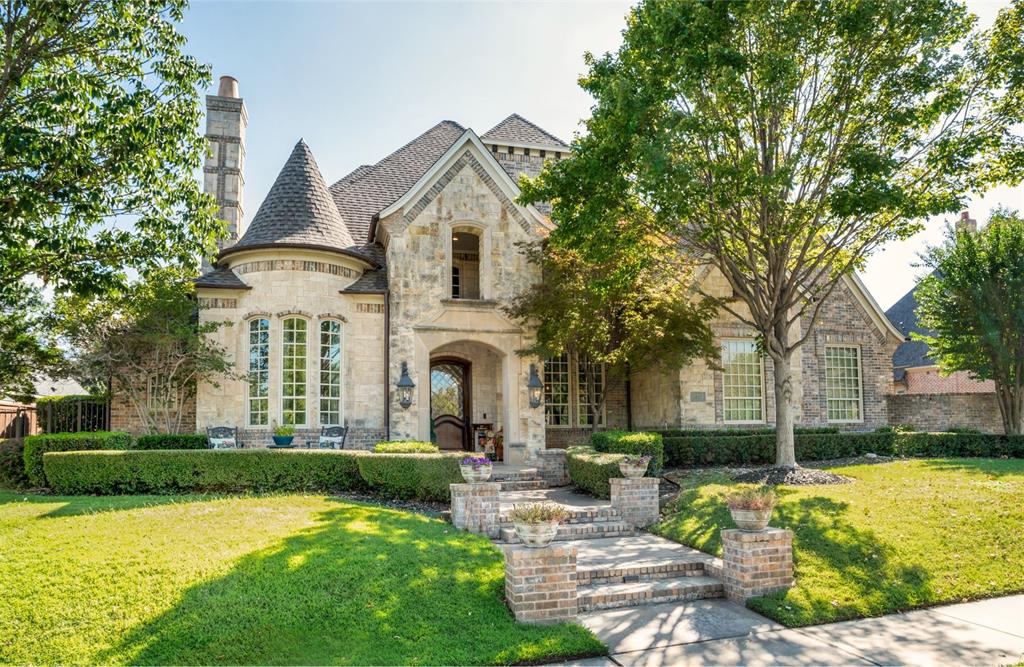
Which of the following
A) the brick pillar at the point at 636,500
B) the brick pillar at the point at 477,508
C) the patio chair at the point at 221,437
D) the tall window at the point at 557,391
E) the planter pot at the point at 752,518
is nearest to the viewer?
the planter pot at the point at 752,518

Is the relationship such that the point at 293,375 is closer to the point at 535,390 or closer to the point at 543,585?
the point at 535,390

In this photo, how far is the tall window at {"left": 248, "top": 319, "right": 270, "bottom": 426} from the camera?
1593cm

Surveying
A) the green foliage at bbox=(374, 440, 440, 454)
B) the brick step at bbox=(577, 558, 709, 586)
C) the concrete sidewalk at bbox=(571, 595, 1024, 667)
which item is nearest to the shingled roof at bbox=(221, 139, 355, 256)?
the green foliage at bbox=(374, 440, 440, 454)

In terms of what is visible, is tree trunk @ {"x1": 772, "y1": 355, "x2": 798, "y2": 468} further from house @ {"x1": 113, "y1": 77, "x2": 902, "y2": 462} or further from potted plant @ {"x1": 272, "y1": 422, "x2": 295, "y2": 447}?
potted plant @ {"x1": 272, "y1": 422, "x2": 295, "y2": 447}

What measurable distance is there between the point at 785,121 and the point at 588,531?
9.24 m

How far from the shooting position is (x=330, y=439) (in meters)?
15.5

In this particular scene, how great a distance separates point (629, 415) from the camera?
2078 centimetres

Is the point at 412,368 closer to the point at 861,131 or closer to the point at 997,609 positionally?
the point at 861,131

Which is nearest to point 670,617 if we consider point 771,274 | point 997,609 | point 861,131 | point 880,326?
point 997,609

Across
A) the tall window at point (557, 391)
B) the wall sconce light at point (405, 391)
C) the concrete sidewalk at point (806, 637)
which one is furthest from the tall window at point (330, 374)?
the concrete sidewalk at point (806, 637)

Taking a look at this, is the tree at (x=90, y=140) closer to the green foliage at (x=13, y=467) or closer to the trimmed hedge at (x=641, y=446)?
the green foliage at (x=13, y=467)

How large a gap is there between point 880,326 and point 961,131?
33.9 ft

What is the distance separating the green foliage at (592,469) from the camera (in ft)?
41.6

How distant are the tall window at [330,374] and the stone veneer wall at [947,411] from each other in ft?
60.7
